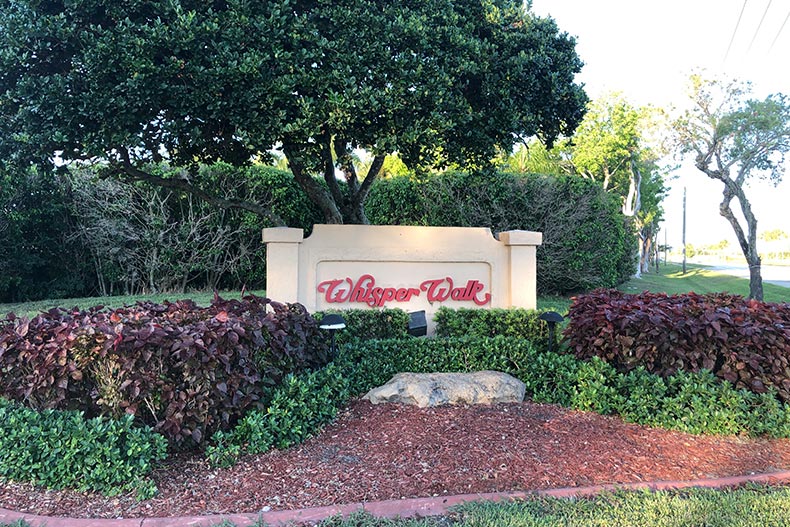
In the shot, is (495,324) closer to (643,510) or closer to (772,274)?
(643,510)

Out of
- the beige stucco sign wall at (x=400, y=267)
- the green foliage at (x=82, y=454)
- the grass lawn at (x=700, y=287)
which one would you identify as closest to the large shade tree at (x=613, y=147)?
the grass lawn at (x=700, y=287)

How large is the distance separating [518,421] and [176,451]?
9.01ft

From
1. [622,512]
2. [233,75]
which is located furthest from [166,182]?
[622,512]

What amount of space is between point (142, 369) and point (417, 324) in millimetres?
3627

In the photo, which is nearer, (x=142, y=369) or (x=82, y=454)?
(x=82, y=454)

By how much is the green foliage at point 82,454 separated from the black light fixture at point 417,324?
3.59m

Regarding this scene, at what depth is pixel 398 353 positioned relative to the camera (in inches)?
215

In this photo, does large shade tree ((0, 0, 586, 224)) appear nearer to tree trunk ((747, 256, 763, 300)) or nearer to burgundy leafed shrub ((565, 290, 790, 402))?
burgundy leafed shrub ((565, 290, 790, 402))

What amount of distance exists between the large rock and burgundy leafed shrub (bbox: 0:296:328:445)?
136cm

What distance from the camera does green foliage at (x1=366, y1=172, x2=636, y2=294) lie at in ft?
Result: 40.7

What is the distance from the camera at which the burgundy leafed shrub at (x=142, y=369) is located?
3.39m

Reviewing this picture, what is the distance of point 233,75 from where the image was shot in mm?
4754

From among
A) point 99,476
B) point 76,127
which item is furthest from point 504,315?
point 76,127

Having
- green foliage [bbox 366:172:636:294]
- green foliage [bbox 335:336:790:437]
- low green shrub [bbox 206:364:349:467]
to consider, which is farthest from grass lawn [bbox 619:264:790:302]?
low green shrub [bbox 206:364:349:467]
